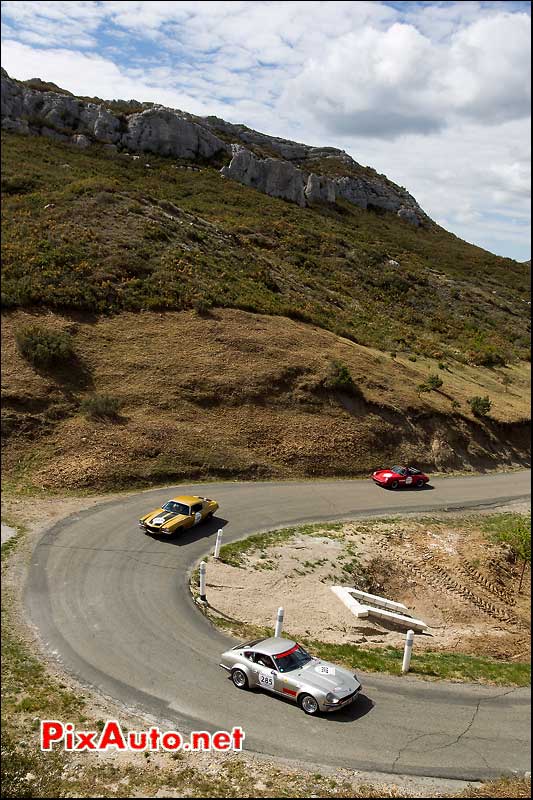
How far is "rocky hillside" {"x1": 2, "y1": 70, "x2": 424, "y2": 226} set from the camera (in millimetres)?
79188

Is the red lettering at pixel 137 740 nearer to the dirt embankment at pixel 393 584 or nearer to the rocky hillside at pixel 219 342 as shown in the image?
the dirt embankment at pixel 393 584

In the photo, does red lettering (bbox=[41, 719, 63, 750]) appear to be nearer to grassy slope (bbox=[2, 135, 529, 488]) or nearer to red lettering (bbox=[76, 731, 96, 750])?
red lettering (bbox=[76, 731, 96, 750])

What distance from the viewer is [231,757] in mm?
9547

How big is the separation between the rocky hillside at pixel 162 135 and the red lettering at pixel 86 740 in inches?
3257

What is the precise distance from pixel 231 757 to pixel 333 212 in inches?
3645

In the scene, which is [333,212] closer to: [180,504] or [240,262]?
[240,262]

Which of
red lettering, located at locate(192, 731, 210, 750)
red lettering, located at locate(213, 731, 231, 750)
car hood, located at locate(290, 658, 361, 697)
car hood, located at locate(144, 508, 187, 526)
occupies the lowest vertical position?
red lettering, located at locate(192, 731, 210, 750)

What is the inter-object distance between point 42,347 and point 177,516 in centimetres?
1454

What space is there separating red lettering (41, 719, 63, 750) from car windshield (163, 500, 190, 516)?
403 inches

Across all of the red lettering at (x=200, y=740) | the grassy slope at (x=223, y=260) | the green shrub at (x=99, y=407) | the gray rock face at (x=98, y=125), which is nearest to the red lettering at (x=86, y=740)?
the red lettering at (x=200, y=740)

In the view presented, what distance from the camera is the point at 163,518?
19609mm

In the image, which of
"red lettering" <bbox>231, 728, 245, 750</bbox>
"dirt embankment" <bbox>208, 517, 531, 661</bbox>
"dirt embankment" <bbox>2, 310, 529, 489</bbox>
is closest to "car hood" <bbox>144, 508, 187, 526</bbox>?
"dirt embankment" <bbox>208, 517, 531, 661</bbox>

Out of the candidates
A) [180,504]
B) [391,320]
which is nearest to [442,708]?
[180,504]

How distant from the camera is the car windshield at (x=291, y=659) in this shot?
1135cm
